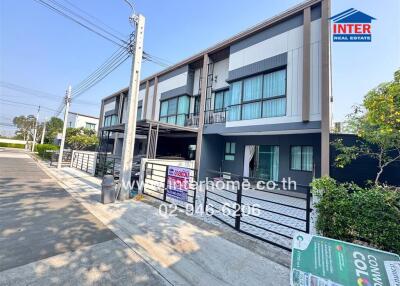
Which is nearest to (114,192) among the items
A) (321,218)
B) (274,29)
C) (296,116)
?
(321,218)

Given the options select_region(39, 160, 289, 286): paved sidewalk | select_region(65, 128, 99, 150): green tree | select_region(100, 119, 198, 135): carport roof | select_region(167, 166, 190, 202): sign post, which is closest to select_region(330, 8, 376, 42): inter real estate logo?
select_region(100, 119, 198, 135): carport roof

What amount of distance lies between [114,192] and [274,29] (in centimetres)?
1038

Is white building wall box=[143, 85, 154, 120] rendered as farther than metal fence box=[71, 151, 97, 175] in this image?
Yes

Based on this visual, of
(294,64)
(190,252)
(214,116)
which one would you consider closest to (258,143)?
(214,116)

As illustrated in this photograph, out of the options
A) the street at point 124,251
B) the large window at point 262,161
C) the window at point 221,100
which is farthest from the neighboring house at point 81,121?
the street at point 124,251

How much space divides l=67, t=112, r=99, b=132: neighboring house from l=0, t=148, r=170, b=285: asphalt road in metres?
35.6

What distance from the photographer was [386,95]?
17.9 feet

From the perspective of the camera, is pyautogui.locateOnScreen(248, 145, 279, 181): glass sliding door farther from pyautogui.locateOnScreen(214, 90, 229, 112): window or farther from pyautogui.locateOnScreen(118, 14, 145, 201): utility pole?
pyautogui.locateOnScreen(118, 14, 145, 201): utility pole

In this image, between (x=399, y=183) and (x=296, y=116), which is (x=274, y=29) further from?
(x=399, y=183)

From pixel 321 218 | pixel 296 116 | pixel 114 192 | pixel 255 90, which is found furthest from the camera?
pixel 255 90

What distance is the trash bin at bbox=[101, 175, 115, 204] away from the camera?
22.5 ft

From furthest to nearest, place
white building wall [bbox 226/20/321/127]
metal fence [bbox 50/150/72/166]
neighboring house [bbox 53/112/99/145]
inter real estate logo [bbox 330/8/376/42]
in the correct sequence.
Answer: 1. neighboring house [bbox 53/112/99/145]
2. metal fence [bbox 50/150/72/166]
3. white building wall [bbox 226/20/321/127]
4. inter real estate logo [bbox 330/8/376/42]

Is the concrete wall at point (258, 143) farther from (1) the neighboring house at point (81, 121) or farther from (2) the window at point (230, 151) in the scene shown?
Result: (1) the neighboring house at point (81, 121)

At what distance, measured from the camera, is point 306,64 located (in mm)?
8688
